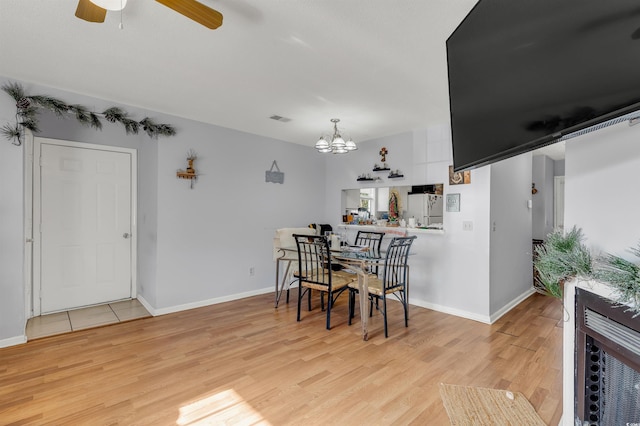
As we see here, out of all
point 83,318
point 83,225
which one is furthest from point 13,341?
point 83,225

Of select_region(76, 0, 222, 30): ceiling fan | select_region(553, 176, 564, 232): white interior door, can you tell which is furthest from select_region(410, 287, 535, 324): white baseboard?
select_region(76, 0, 222, 30): ceiling fan

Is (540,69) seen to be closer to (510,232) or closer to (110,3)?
(110,3)

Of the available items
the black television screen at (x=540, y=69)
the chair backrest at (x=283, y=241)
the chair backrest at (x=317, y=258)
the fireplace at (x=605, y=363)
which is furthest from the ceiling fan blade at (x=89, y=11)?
the chair backrest at (x=283, y=241)

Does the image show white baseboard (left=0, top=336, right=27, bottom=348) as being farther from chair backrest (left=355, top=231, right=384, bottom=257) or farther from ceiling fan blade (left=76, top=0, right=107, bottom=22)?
chair backrest (left=355, top=231, right=384, bottom=257)

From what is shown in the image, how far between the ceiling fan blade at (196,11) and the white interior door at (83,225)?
3.36 metres

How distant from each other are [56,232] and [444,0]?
4.69 metres

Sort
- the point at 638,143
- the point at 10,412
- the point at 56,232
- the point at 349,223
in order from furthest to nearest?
1. the point at 349,223
2. the point at 56,232
3. the point at 10,412
4. the point at 638,143

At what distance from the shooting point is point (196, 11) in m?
1.55

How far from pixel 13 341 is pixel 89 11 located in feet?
10.2

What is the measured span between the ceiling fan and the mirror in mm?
3394

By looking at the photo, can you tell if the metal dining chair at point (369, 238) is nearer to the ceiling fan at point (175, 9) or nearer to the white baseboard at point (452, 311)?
the white baseboard at point (452, 311)

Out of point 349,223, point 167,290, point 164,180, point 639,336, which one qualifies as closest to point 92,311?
point 167,290

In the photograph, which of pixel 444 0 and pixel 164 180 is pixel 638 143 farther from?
pixel 164 180

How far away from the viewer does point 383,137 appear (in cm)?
479
